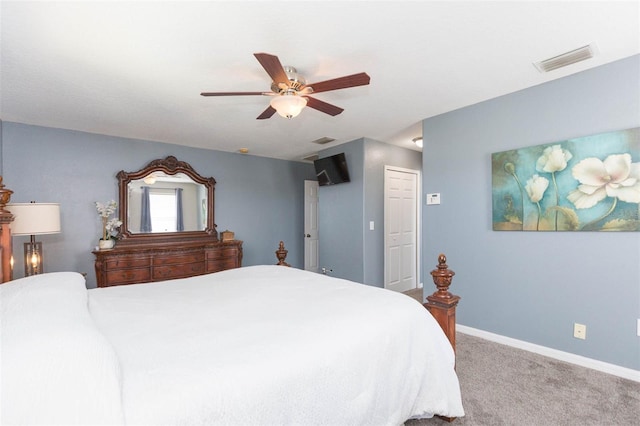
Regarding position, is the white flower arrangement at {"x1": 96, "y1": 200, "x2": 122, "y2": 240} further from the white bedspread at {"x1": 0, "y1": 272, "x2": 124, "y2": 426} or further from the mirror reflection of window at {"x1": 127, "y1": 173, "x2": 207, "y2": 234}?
the white bedspread at {"x1": 0, "y1": 272, "x2": 124, "y2": 426}

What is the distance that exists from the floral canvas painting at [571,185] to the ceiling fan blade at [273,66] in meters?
2.23

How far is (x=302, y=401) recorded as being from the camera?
1.03m

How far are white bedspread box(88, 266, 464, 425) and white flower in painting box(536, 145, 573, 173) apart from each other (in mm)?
1909

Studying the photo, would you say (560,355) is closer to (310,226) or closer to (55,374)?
(55,374)

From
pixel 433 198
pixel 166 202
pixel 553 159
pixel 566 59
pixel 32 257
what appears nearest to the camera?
pixel 566 59

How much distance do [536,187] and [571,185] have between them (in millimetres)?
242

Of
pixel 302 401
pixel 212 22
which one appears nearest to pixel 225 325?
pixel 302 401

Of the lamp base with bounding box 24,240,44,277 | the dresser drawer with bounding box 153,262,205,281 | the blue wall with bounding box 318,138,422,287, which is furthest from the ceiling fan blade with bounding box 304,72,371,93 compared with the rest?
the lamp base with bounding box 24,240,44,277

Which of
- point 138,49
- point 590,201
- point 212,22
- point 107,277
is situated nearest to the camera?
point 212,22

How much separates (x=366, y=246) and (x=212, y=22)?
3.33 metres

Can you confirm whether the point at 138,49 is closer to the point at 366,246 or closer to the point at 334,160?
the point at 334,160

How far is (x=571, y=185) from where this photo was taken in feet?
7.79

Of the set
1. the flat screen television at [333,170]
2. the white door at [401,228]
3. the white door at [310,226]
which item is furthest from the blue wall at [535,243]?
the white door at [310,226]

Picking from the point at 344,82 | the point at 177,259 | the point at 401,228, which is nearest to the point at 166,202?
the point at 177,259
